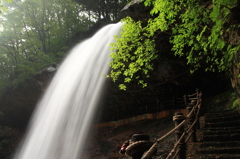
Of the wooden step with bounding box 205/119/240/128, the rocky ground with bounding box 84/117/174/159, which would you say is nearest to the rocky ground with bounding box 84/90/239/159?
the rocky ground with bounding box 84/117/174/159

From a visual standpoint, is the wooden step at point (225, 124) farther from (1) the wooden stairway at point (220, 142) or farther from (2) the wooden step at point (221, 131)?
(2) the wooden step at point (221, 131)

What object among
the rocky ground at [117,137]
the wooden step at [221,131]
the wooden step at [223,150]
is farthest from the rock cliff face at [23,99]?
the wooden step at [223,150]

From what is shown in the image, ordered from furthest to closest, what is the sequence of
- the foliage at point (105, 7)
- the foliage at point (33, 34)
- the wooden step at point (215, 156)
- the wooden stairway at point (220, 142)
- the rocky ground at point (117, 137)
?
the foliage at point (105, 7), the foliage at point (33, 34), the rocky ground at point (117, 137), the wooden stairway at point (220, 142), the wooden step at point (215, 156)

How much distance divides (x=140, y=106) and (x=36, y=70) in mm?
9073

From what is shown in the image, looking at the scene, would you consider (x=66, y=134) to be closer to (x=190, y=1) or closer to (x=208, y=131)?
(x=208, y=131)

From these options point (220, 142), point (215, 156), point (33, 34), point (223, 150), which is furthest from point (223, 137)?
point (33, 34)

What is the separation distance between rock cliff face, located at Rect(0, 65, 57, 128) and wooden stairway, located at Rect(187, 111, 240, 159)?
483 inches

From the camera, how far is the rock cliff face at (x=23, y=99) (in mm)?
15262

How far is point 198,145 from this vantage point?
5.65 m

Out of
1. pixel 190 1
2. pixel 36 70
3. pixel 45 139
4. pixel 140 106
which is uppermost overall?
pixel 190 1

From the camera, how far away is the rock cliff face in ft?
50.1

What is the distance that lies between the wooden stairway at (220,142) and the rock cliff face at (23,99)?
12258mm

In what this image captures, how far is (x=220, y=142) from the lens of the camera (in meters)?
5.35

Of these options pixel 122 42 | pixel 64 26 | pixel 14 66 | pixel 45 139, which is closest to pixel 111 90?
pixel 45 139
